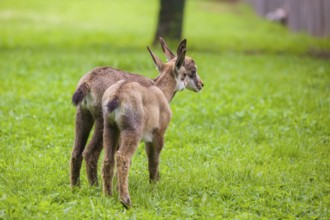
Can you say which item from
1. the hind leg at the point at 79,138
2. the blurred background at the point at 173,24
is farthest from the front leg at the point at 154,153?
the blurred background at the point at 173,24

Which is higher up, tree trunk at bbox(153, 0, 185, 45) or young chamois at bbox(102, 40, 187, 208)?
tree trunk at bbox(153, 0, 185, 45)

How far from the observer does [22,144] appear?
29.7 ft

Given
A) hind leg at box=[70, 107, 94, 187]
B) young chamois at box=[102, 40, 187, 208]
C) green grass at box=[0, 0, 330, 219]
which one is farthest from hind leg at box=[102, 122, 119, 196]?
hind leg at box=[70, 107, 94, 187]

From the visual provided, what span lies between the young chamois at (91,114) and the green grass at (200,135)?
0.85 feet

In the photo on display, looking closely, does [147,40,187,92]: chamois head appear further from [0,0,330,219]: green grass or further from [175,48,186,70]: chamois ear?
[0,0,330,219]: green grass

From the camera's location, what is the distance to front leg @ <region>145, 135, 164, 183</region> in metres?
7.06

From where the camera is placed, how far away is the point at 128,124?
254 inches

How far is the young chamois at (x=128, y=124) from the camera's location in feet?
21.1

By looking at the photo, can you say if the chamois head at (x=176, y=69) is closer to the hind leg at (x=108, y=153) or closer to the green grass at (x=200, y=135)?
the green grass at (x=200, y=135)

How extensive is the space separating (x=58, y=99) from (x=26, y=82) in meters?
2.00

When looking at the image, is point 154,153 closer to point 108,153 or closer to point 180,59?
point 108,153

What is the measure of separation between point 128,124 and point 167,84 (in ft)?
4.67

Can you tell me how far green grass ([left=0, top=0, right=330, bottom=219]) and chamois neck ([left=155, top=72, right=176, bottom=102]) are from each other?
103 centimetres

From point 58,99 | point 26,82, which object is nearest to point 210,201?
point 58,99
